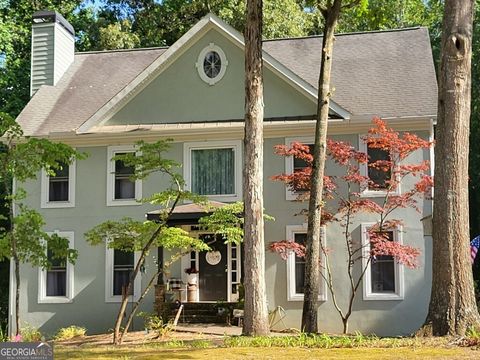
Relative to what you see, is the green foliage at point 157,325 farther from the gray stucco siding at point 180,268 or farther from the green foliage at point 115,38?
the green foliage at point 115,38

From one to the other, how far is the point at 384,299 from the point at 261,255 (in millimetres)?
6451

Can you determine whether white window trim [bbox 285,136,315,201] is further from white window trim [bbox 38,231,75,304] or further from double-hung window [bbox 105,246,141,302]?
white window trim [bbox 38,231,75,304]

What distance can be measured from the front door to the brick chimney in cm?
785

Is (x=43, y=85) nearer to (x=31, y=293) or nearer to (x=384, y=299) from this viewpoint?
(x=31, y=293)

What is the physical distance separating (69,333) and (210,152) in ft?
20.0

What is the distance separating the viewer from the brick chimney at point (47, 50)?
69.2 feet

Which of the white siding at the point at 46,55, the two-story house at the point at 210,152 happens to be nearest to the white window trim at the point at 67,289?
the two-story house at the point at 210,152

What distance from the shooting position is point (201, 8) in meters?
28.1

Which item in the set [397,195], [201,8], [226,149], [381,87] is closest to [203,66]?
[226,149]

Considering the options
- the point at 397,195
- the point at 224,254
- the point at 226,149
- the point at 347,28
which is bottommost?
the point at 224,254

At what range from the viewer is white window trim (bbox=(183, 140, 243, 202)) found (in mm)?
17844

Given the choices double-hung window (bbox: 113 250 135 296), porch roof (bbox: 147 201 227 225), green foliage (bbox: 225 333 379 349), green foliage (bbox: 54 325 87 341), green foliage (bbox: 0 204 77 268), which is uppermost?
porch roof (bbox: 147 201 227 225)

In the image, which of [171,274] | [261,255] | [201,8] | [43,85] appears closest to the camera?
[261,255]

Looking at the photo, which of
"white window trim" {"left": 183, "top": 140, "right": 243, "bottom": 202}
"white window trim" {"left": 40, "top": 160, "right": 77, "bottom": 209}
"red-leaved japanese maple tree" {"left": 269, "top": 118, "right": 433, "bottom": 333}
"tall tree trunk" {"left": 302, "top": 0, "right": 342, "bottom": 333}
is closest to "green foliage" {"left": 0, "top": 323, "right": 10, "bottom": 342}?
"white window trim" {"left": 40, "top": 160, "right": 77, "bottom": 209}
